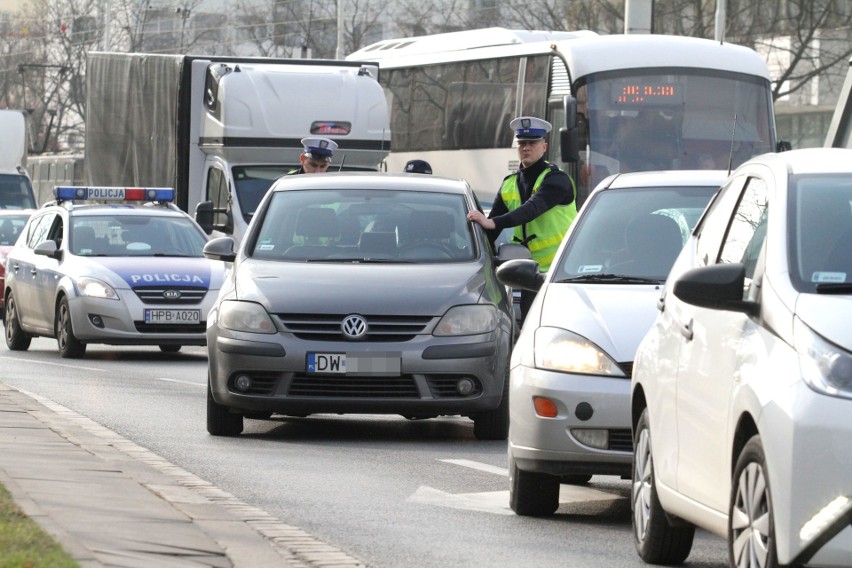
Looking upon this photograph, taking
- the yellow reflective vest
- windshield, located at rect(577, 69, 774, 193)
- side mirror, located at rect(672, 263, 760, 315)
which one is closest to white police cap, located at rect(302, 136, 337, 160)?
the yellow reflective vest

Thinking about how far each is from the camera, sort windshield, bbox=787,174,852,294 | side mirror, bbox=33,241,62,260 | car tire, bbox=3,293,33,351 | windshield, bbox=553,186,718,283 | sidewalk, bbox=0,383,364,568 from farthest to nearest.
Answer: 1. car tire, bbox=3,293,33,351
2. side mirror, bbox=33,241,62,260
3. windshield, bbox=553,186,718,283
4. sidewalk, bbox=0,383,364,568
5. windshield, bbox=787,174,852,294

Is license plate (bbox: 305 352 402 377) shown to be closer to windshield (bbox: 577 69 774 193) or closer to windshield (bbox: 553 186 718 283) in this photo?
windshield (bbox: 553 186 718 283)

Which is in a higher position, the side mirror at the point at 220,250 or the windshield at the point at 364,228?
the windshield at the point at 364,228

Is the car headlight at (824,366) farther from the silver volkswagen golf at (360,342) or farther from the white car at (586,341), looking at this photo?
the silver volkswagen golf at (360,342)

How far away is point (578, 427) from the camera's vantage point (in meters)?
8.80

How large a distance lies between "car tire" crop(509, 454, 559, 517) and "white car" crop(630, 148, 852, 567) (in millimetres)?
1256

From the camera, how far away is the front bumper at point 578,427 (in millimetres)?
8789

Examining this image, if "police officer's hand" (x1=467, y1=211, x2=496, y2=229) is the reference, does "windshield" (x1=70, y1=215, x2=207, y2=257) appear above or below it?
below

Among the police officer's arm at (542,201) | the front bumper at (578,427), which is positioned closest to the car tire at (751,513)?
the front bumper at (578,427)

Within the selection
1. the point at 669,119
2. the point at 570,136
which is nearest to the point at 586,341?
the point at 570,136

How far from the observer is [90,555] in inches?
254

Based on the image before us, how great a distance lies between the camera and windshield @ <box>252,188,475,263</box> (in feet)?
42.5

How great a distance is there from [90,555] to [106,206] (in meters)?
15.5

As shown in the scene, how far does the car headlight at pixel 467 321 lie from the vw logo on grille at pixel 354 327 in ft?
1.45
